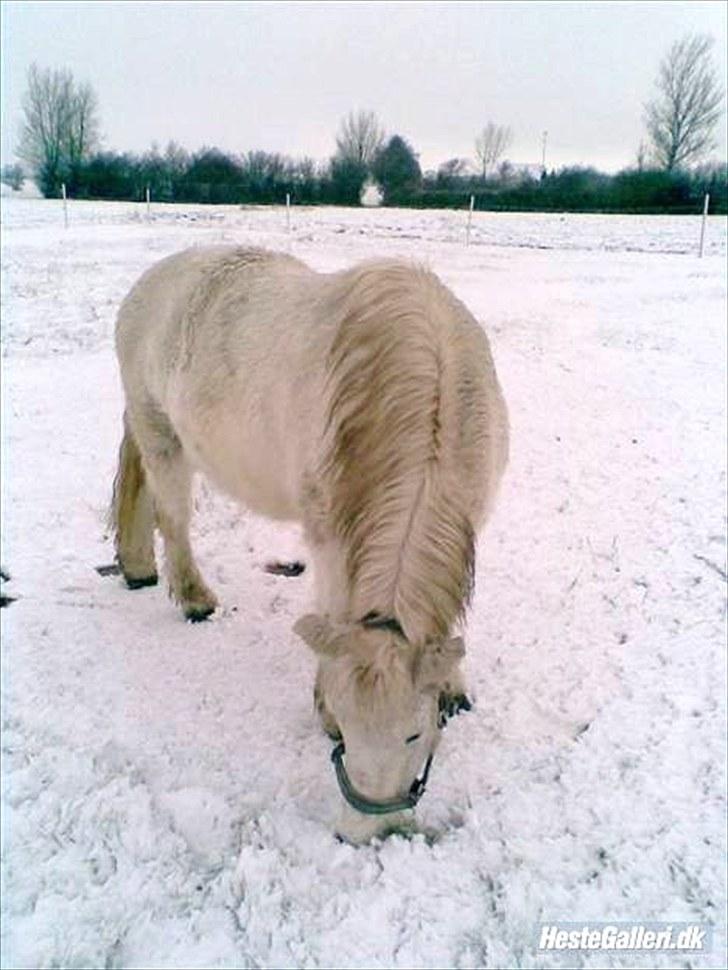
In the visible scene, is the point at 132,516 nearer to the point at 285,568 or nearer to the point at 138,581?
the point at 138,581

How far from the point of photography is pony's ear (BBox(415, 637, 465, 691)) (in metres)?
2.10

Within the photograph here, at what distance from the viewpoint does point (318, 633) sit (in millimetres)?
2158

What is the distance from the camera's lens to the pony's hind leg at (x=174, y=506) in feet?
13.1

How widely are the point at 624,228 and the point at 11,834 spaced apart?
98.6 ft

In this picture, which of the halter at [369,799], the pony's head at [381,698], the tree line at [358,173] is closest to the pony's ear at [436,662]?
the pony's head at [381,698]

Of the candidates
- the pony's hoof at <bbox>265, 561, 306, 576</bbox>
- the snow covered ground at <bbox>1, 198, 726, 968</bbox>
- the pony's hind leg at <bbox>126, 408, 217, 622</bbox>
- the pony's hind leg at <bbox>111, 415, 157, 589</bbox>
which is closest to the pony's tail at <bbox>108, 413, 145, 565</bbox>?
the pony's hind leg at <bbox>111, 415, 157, 589</bbox>

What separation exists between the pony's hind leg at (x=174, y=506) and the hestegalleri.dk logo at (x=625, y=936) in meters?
2.41

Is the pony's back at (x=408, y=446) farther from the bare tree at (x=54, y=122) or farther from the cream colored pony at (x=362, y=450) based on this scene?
the bare tree at (x=54, y=122)

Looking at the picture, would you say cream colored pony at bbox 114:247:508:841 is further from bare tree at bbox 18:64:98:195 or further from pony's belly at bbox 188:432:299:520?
bare tree at bbox 18:64:98:195

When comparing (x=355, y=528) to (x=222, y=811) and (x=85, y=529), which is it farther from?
(x=85, y=529)

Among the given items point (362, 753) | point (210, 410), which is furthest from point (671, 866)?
point (210, 410)

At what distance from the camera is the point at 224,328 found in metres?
3.35

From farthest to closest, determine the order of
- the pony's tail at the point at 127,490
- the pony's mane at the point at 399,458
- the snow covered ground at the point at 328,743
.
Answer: the pony's tail at the point at 127,490, the snow covered ground at the point at 328,743, the pony's mane at the point at 399,458

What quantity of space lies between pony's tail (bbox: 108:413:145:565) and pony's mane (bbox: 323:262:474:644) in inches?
83.7
